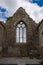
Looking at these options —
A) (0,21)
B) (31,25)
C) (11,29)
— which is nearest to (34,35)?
(31,25)

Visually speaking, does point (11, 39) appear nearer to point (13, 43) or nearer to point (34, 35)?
point (13, 43)

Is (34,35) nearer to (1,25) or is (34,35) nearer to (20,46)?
(20,46)

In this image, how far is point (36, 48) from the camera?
73.8ft

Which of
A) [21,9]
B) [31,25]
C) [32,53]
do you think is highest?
[21,9]

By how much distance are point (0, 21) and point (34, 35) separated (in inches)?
155

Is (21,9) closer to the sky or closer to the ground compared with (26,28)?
closer to the sky

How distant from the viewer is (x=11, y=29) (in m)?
22.9

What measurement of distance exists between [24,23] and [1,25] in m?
2.48

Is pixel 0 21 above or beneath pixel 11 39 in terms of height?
above

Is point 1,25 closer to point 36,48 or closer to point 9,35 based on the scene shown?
point 9,35

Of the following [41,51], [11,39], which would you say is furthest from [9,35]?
[41,51]

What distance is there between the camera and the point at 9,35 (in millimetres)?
22750

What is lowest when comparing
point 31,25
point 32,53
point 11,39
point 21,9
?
point 32,53

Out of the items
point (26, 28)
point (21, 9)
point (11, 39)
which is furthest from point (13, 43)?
point (21, 9)
